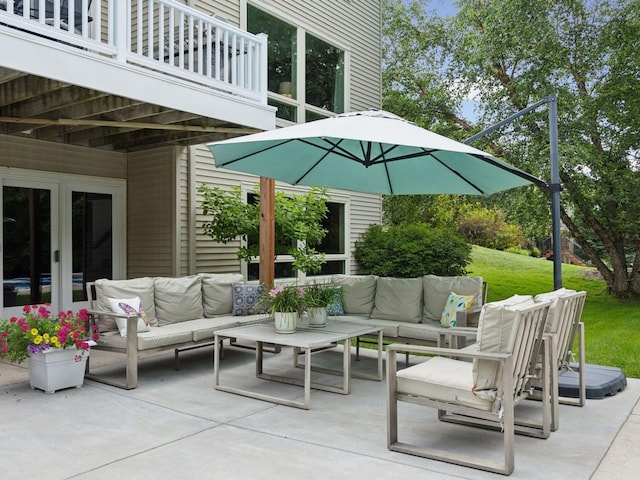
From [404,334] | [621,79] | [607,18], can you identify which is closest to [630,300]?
[621,79]

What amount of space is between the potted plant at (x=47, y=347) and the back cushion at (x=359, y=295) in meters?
3.00

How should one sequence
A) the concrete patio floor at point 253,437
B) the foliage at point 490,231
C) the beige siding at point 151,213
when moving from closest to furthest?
1. the concrete patio floor at point 253,437
2. the beige siding at point 151,213
3. the foliage at point 490,231

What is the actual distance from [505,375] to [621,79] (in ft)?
34.6

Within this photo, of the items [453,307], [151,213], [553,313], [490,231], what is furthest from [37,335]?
[490,231]

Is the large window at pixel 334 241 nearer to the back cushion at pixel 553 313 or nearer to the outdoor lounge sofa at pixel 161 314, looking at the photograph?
the outdoor lounge sofa at pixel 161 314

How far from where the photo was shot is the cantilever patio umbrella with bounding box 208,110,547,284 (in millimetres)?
4668

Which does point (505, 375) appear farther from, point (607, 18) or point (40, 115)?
point (607, 18)

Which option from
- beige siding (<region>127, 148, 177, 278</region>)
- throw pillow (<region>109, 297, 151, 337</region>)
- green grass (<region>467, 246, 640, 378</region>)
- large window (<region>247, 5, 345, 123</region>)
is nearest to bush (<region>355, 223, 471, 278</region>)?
green grass (<region>467, 246, 640, 378</region>)

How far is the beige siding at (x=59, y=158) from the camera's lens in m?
6.76

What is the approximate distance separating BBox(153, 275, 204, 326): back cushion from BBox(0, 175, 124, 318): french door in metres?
2.00

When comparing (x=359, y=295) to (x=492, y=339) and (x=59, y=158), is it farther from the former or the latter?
(x=59, y=158)

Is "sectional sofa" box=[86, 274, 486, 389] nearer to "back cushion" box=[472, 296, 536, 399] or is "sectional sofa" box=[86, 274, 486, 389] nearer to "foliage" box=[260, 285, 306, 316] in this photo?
"foliage" box=[260, 285, 306, 316]

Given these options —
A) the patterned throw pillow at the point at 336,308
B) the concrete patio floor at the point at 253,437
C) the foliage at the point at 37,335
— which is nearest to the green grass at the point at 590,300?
the concrete patio floor at the point at 253,437

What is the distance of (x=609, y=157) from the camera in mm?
12195
